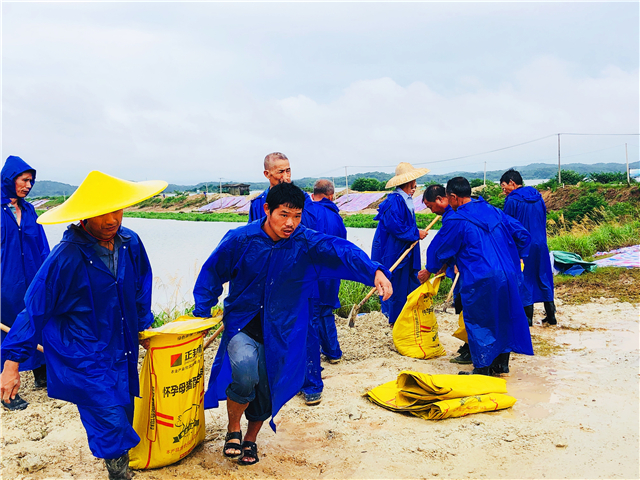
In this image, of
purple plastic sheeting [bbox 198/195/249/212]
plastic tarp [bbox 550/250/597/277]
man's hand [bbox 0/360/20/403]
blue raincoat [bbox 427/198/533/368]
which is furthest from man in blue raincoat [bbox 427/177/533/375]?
purple plastic sheeting [bbox 198/195/249/212]

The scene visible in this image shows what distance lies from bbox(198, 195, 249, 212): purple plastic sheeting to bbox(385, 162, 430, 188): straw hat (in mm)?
28520

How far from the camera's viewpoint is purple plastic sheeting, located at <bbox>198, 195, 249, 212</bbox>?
34.3 m

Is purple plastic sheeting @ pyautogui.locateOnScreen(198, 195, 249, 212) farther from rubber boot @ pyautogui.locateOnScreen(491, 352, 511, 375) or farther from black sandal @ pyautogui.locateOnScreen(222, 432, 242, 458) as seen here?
black sandal @ pyautogui.locateOnScreen(222, 432, 242, 458)

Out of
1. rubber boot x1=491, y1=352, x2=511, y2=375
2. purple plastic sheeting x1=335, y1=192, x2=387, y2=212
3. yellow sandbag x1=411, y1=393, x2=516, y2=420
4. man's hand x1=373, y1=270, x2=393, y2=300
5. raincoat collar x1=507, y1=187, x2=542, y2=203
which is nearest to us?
man's hand x1=373, y1=270, x2=393, y2=300

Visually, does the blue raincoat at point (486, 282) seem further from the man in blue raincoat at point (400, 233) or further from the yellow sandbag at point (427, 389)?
the man in blue raincoat at point (400, 233)

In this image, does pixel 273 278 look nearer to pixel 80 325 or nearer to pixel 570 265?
pixel 80 325

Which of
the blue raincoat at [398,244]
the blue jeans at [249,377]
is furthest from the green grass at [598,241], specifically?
the blue jeans at [249,377]

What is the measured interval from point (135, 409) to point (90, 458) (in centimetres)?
51

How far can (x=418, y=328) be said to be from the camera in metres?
5.27

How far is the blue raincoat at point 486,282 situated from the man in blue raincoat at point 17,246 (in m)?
3.60

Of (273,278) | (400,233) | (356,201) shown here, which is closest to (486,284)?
(400,233)

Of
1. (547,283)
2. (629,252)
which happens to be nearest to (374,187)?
(629,252)

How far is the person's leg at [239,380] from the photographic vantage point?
2922 millimetres

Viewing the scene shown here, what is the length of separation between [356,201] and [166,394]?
1004 inches
